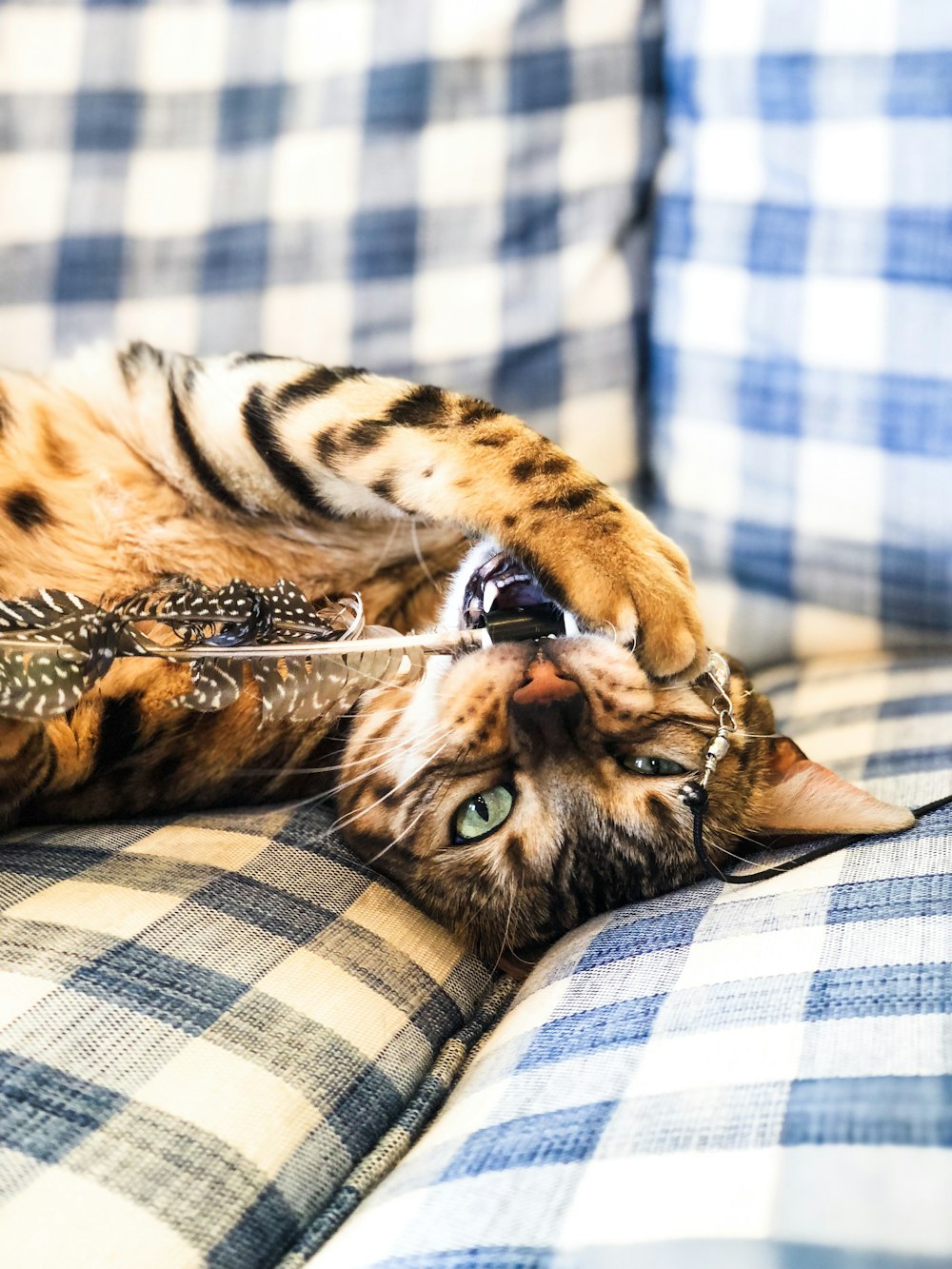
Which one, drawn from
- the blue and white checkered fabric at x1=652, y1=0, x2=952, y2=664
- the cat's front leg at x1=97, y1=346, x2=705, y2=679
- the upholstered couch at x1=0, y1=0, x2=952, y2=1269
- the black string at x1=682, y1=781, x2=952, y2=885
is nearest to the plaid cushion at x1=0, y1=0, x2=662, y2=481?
the upholstered couch at x1=0, y1=0, x2=952, y2=1269

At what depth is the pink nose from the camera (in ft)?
3.43

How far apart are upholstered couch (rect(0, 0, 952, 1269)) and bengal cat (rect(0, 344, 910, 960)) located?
66 millimetres

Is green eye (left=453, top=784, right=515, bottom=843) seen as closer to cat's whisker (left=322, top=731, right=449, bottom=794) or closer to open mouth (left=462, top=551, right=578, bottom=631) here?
cat's whisker (left=322, top=731, right=449, bottom=794)

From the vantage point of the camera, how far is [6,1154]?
0.71 m

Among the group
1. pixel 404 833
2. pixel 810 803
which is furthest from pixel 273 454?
pixel 810 803

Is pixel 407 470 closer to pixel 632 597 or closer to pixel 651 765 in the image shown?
pixel 632 597

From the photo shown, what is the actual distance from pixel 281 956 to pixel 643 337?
104 centimetres

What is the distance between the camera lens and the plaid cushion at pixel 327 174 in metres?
1.45

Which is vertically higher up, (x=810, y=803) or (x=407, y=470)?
(x=407, y=470)

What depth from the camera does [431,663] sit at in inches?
44.8

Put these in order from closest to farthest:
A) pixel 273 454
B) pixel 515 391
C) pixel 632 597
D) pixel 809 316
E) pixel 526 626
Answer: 1. pixel 632 597
2. pixel 526 626
3. pixel 273 454
4. pixel 809 316
5. pixel 515 391

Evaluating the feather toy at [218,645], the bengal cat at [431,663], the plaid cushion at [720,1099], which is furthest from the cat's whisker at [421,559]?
the plaid cushion at [720,1099]

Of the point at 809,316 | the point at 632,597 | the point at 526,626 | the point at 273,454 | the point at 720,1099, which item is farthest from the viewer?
the point at 809,316

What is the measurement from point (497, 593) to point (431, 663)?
100 millimetres
